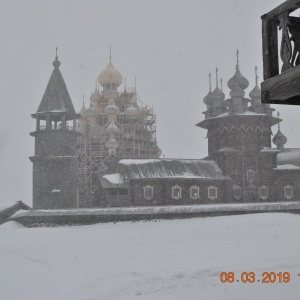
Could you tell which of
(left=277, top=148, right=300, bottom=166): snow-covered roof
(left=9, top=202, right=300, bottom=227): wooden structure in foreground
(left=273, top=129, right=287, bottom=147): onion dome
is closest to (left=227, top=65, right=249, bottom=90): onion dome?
(left=273, top=129, right=287, bottom=147): onion dome

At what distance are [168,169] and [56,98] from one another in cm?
878

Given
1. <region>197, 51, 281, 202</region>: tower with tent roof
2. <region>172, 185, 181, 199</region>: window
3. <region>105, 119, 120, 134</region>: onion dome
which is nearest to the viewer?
<region>172, 185, 181, 199</region>: window

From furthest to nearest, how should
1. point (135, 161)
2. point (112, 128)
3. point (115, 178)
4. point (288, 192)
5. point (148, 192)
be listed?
point (112, 128) → point (288, 192) → point (135, 161) → point (115, 178) → point (148, 192)

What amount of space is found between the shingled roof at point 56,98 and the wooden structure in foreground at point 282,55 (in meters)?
31.1

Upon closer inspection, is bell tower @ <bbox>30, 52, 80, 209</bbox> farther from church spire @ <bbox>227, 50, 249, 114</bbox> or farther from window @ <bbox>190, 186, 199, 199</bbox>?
church spire @ <bbox>227, 50, 249, 114</bbox>

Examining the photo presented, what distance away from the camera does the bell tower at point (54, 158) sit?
112ft

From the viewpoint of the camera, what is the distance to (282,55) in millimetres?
4633

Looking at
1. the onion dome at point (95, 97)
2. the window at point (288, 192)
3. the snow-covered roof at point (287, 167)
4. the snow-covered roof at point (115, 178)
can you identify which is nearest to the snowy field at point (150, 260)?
the snow-covered roof at point (115, 178)

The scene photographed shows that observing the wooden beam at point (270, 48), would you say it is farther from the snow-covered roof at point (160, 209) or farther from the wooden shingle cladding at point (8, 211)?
the wooden shingle cladding at point (8, 211)

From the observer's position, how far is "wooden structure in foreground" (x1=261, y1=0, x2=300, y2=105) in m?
4.50

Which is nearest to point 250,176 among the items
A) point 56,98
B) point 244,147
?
point 244,147

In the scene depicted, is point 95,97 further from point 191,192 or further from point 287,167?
point 287,167

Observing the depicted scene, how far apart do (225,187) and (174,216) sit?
27.5ft

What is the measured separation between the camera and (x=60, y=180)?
1347 inches
